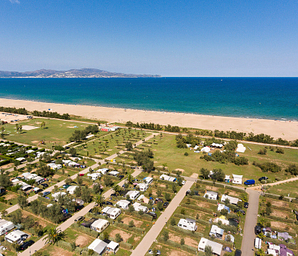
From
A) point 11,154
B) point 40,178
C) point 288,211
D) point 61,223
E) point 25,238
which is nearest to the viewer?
point 25,238

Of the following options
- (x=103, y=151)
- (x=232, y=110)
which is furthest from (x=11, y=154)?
(x=232, y=110)

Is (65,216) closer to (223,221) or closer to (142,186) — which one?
(142,186)

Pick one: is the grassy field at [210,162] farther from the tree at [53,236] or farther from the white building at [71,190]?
the tree at [53,236]

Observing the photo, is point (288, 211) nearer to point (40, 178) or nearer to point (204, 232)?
point (204, 232)

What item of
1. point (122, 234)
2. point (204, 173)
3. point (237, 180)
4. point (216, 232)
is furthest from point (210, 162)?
point (122, 234)

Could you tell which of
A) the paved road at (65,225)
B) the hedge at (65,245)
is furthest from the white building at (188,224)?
the hedge at (65,245)
